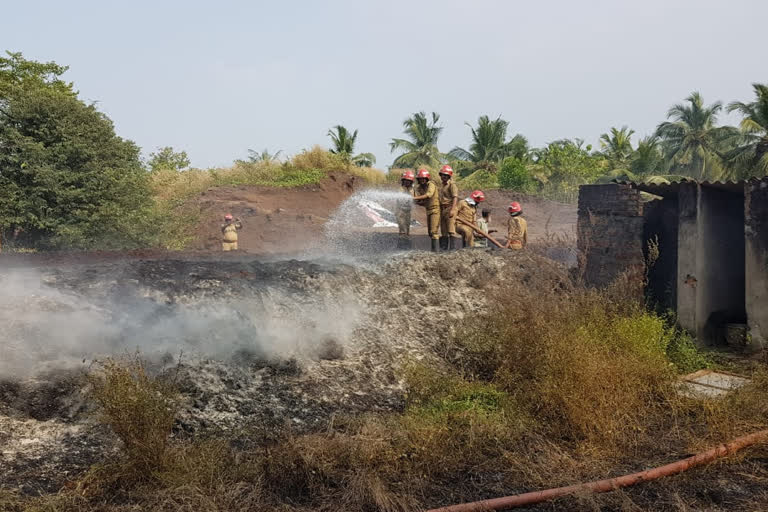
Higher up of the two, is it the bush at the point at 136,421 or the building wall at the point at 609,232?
the building wall at the point at 609,232

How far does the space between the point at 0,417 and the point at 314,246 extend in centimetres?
1474

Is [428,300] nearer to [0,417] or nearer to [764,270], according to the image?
[764,270]

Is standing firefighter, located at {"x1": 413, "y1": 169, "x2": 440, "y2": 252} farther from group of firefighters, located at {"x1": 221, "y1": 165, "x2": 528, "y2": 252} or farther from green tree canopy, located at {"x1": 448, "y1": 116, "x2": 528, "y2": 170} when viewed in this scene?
green tree canopy, located at {"x1": 448, "y1": 116, "x2": 528, "y2": 170}

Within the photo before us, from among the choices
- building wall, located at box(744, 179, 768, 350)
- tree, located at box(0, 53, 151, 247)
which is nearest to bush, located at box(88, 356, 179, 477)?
building wall, located at box(744, 179, 768, 350)

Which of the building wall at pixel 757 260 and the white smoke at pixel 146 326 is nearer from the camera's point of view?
the white smoke at pixel 146 326

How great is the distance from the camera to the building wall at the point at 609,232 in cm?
941

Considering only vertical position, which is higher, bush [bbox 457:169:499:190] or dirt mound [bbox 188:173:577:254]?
bush [bbox 457:169:499:190]

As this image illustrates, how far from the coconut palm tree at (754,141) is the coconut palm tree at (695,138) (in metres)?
4.38

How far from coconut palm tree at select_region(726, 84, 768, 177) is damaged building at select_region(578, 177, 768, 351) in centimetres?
1732

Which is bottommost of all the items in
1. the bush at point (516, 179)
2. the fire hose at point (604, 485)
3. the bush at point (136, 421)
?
the fire hose at point (604, 485)

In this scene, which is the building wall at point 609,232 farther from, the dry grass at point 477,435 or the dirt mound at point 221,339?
the dirt mound at point 221,339

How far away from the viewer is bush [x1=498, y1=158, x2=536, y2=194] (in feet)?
96.2

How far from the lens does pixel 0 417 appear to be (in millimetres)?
4855

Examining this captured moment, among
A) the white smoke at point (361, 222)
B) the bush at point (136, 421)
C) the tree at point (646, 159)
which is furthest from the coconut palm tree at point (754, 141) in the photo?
the bush at point (136, 421)
